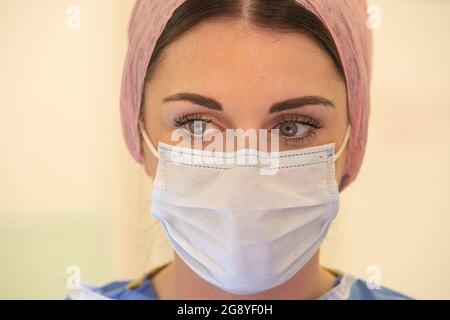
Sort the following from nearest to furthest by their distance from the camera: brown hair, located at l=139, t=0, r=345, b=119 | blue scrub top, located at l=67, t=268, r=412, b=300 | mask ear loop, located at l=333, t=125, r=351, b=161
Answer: brown hair, located at l=139, t=0, r=345, b=119 < mask ear loop, located at l=333, t=125, r=351, b=161 < blue scrub top, located at l=67, t=268, r=412, b=300

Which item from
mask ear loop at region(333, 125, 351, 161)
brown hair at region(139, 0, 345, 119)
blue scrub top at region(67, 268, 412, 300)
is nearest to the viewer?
brown hair at region(139, 0, 345, 119)

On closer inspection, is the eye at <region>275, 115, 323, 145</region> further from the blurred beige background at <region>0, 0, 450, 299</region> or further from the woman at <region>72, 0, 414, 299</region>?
the blurred beige background at <region>0, 0, 450, 299</region>

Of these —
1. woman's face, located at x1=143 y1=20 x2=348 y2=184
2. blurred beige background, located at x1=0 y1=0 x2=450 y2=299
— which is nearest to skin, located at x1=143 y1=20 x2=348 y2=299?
woman's face, located at x1=143 y1=20 x2=348 y2=184

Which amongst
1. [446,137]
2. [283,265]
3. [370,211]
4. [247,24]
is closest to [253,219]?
[283,265]

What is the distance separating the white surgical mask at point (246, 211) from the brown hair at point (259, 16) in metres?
0.23

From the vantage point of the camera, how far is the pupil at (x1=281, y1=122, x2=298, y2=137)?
100 centimetres

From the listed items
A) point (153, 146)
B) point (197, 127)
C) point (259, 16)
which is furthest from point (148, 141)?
point (259, 16)

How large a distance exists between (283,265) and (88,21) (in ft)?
2.65

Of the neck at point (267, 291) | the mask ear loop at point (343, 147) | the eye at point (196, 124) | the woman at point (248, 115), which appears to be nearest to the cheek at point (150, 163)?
the woman at point (248, 115)

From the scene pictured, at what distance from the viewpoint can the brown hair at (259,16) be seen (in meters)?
0.95

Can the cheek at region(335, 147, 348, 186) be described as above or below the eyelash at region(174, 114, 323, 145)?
below

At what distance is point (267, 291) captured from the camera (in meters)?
1.14

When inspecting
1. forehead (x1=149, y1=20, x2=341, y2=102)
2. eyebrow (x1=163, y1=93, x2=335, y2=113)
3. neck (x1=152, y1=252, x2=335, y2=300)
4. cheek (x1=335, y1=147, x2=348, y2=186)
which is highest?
forehead (x1=149, y1=20, x2=341, y2=102)
